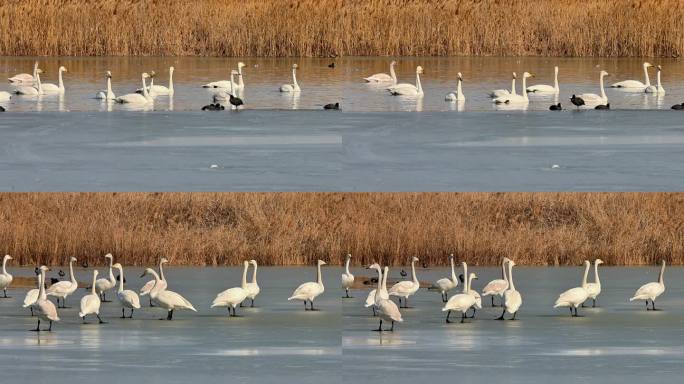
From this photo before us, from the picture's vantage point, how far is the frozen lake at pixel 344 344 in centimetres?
891

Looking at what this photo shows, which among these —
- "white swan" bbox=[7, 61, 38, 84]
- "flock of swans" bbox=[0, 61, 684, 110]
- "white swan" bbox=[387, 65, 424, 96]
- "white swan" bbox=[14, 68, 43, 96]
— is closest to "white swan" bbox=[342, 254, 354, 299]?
"flock of swans" bbox=[0, 61, 684, 110]

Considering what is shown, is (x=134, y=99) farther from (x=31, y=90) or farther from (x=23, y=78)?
(x=23, y=78)

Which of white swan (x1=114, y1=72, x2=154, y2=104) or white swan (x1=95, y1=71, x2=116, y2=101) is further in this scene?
white swan (x1=95, y1=71, x2=116, y2=101)

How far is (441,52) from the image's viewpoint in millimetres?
26516

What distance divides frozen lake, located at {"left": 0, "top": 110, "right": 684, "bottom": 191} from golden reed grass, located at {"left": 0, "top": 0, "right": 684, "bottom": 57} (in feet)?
36.0

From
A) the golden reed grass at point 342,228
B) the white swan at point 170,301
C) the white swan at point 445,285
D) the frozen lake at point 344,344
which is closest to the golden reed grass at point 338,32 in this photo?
the golden reed grass at point 342,228

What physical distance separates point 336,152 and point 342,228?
16.2 ft

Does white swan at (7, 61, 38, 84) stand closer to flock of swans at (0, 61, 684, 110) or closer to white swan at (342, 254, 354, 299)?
flock of swans at (0, 61, 684, 110)

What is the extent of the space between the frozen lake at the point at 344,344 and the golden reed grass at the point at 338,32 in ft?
41.6

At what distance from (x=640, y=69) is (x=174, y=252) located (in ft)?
36.7

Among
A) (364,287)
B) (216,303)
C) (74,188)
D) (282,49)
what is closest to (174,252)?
(364,287)

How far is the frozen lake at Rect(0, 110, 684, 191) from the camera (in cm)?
1079

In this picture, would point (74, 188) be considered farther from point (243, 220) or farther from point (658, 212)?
point (658, 212)

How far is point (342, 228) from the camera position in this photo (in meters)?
17.0
